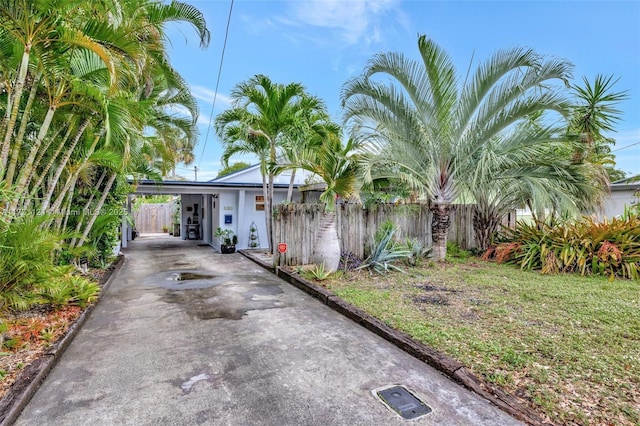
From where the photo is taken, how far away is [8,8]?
3.08 m

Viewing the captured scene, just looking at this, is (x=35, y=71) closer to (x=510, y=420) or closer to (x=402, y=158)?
(x=510, y=420)

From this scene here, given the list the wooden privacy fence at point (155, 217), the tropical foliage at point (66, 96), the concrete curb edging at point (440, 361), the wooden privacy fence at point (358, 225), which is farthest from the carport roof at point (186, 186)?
the wooden privacy fence at point (155, 217)

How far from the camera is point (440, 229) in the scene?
7.95m

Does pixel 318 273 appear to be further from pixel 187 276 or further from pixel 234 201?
pixel 234 201

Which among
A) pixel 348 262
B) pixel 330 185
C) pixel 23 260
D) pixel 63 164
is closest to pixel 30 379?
pixel 23 260

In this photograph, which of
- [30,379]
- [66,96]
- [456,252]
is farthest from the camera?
[456,252]

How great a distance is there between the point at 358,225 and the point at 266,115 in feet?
12.6

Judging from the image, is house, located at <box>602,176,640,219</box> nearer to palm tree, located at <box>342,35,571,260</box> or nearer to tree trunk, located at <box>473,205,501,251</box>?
tree trunk, located at <box>473,205,501,251</box>

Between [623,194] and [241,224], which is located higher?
[623,194]

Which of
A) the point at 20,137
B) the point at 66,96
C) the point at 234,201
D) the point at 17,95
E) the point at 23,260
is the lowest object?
the point at 23,260

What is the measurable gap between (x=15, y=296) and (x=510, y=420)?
4595 millimetres

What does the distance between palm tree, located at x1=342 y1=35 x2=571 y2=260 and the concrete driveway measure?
3.92m

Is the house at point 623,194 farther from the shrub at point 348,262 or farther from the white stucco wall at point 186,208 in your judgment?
the white stucco wall at point 186,208

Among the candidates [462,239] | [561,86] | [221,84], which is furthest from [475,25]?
[221,84]
